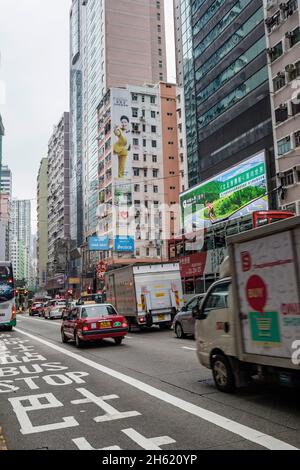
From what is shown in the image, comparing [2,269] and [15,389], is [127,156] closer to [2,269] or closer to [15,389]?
[2,269]

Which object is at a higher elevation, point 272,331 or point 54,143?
point 54,143

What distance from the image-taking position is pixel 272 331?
611cm

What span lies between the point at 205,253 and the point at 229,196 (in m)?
5.01

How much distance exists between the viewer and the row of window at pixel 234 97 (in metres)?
35.5

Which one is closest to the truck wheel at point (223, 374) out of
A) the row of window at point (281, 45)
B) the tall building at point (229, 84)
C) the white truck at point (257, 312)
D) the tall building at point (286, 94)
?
the white truck at point (257, 312)

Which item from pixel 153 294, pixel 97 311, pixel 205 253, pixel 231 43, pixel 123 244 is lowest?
pixel 97 311

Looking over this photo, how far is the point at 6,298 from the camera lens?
24.4m

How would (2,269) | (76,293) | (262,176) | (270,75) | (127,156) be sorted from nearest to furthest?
(2,269), (262,176), (270,75), (127,156), (76,293)

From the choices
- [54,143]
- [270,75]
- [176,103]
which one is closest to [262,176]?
[270,75]

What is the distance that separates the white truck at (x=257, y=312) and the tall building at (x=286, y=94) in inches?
926

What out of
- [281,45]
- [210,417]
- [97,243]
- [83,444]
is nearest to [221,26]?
[281,45]

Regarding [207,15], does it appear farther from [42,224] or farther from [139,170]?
[42,224]
